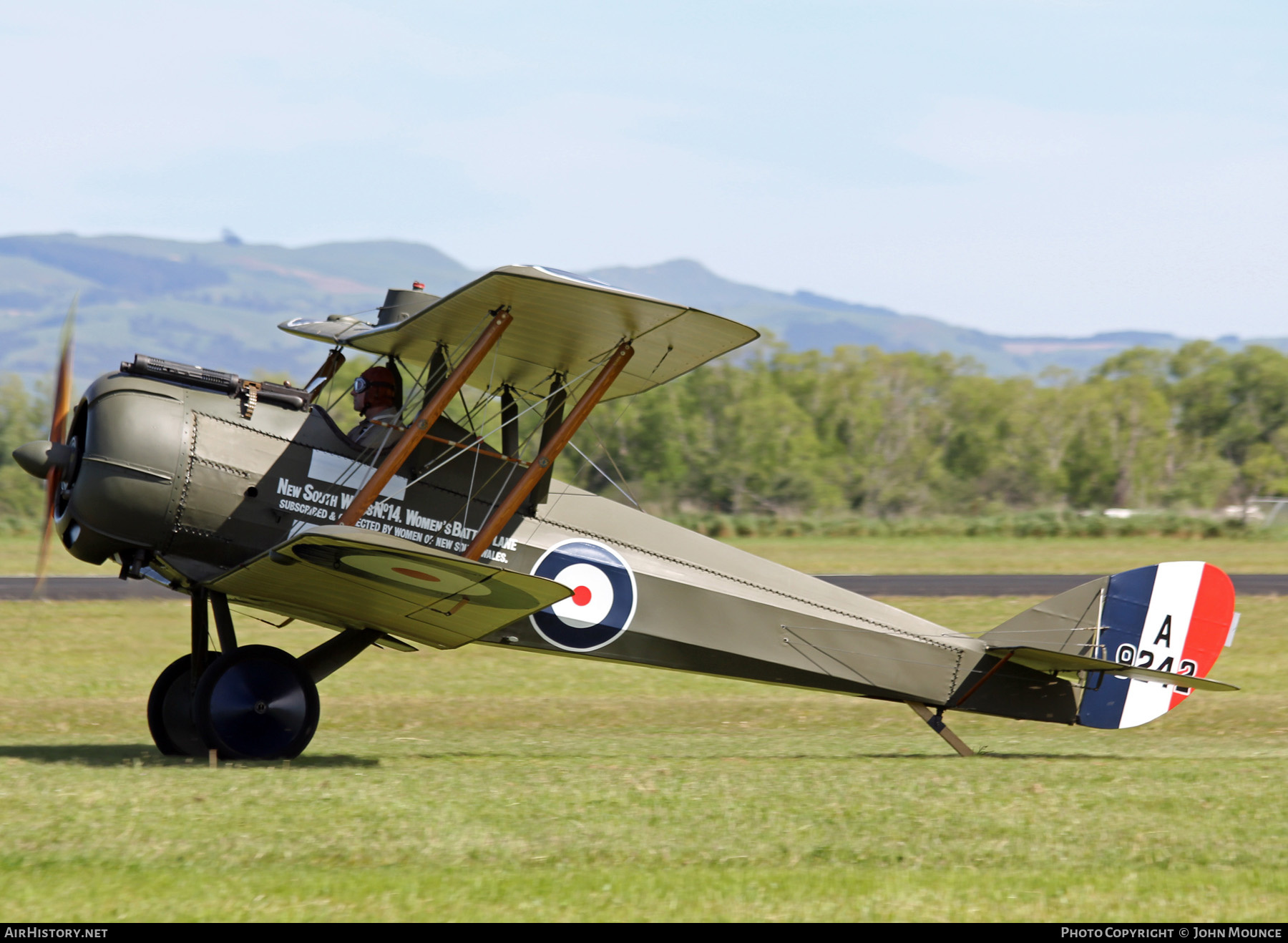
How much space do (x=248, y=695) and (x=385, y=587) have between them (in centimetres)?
124

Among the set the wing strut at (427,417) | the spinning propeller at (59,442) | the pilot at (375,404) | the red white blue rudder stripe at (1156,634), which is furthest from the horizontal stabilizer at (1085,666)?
the spinning propeller at (59,442)

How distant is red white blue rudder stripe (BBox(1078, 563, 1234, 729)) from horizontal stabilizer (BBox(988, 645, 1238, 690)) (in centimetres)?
12

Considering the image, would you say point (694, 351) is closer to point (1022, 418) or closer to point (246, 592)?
point (246, 592)

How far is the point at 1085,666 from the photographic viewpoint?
9.52m

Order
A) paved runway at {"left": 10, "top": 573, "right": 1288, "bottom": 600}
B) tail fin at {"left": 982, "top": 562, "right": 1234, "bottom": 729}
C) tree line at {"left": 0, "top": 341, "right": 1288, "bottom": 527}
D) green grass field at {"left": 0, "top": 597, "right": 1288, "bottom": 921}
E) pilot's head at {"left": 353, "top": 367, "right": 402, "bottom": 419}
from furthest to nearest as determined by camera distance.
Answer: tree line at {"left": 0, "top": 341, "right": 1288, "bottom": 527} < paved runway at {"left": 10, "top": 573, "right": 1288, "bottom": 600} < tail fin at {"left": 982, "top": 562, "right": 1234, "bottom": 729} < pilot's head at {"left": 353, "top": 367, "right": 402, "bottom": 419} < green grass field at {"left": 0, "top": 597, "right": 1288, "bottom": 921}

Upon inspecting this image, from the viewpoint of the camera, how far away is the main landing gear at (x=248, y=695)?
8.22m

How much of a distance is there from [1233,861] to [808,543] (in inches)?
1131

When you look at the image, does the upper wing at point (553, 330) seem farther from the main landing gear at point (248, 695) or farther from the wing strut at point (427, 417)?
the main landing gear at point (248, 695)

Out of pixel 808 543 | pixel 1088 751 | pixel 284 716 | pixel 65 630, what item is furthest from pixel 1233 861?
pixel 808 543

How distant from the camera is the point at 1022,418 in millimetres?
55094

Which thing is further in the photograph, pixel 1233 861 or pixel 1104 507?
pixel 1104 507

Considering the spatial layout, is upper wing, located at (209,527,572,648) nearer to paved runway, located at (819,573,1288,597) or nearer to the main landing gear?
the main landing gear

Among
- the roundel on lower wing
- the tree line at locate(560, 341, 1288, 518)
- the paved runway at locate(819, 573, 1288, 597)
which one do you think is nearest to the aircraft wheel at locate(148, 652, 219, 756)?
the roundel on lower wing

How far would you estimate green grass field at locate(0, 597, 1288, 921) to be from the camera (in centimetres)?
536
